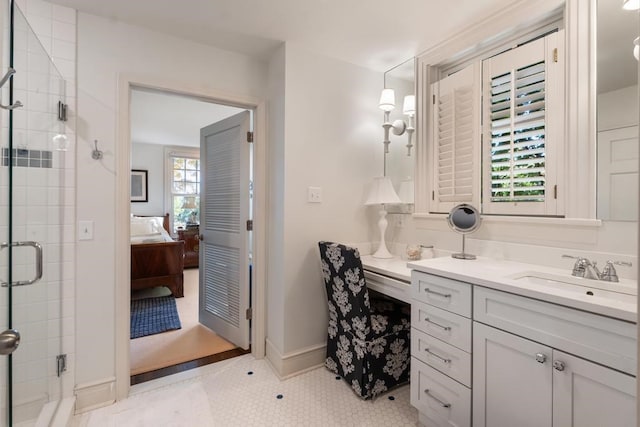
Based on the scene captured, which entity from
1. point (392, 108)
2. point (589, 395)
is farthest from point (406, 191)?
point (589, 395)

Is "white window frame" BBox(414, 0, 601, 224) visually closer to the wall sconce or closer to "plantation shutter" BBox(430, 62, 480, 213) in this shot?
"plantation shutter" BBox(430, 62, 480, 213)

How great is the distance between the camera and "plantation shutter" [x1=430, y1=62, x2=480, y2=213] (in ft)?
6.24

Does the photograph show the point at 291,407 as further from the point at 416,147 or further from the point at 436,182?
the point at 416,147

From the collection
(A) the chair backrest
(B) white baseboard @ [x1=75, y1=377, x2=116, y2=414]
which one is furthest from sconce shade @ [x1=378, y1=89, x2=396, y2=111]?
(B) white baseboard @ [x1=75, y1=377, x2=116, y2=414]

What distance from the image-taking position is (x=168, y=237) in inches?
168

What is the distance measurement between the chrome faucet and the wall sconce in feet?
4.21

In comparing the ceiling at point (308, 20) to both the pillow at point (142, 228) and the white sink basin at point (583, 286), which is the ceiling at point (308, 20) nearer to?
the white sink basin at point (583, 286)

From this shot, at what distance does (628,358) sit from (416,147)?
1.65m

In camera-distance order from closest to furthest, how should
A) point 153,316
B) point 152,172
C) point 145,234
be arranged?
point 153,316 → point 145,234 → point 152,172

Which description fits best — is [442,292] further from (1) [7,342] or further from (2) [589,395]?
(1) [7,342]

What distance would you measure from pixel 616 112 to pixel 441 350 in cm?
134

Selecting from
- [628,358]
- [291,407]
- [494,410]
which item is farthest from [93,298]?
[628,358]

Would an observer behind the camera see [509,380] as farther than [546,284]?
No

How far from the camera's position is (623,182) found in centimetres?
134
